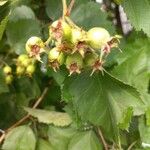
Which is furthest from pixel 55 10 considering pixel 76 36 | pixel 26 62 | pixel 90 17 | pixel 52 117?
pixel 76 36

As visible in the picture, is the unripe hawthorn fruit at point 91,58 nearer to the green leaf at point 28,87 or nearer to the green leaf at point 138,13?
the green leaf at point 138,13

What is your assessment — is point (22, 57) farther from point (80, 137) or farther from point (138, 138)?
point (138, 138)

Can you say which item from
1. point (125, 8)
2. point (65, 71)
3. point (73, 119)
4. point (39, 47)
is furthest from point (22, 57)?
point (39, 47)

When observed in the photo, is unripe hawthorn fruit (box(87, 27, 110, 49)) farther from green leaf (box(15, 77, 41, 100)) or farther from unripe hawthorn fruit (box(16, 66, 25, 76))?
green leaf (box(15, 77, 41, 100))

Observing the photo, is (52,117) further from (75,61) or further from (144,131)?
(75,61)

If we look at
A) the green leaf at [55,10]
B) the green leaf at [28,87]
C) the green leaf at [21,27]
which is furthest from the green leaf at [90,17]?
the green leaf at [28,87]

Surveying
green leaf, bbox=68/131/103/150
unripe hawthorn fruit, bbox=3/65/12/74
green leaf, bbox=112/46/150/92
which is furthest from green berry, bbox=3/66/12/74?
green leaf, bbox=112/46/150/92
